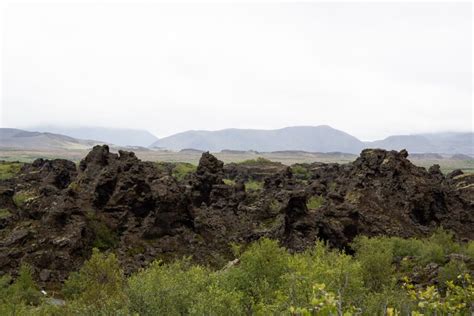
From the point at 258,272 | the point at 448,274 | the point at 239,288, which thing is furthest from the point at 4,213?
the point at 448,274

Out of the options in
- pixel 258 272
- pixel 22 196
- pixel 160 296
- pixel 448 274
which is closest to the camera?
pixel 160 296

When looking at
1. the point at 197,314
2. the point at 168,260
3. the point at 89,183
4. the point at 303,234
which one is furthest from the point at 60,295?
the point at 303,234

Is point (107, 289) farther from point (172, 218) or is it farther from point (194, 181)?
point (194, 181)

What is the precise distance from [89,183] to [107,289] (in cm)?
4023

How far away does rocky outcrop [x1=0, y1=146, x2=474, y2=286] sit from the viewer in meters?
66.3

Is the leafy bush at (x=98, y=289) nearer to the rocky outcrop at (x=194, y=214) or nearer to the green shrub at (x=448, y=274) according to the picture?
the rocky outcrop at (x=194, y=214)

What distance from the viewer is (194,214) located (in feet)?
262

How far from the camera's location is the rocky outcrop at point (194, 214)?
218 ft

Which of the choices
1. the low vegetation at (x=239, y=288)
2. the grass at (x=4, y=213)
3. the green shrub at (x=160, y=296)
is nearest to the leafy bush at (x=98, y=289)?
the low vegetation at (x=239, y=288)

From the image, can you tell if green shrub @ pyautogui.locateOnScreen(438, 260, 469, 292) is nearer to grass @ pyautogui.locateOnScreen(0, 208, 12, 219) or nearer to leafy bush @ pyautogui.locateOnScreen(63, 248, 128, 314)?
leafy bush @ pyautogui.locateOnScreen(63, 248, 128, 314)

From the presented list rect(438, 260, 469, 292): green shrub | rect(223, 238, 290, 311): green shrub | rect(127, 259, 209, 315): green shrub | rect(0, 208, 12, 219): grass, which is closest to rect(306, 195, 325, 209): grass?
rect(438, 260, 469, 292): green shrub

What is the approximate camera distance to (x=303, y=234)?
75438mm

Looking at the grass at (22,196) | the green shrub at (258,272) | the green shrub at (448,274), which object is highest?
the grass at (22,196)

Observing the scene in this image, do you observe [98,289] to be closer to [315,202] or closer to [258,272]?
[258,272]
